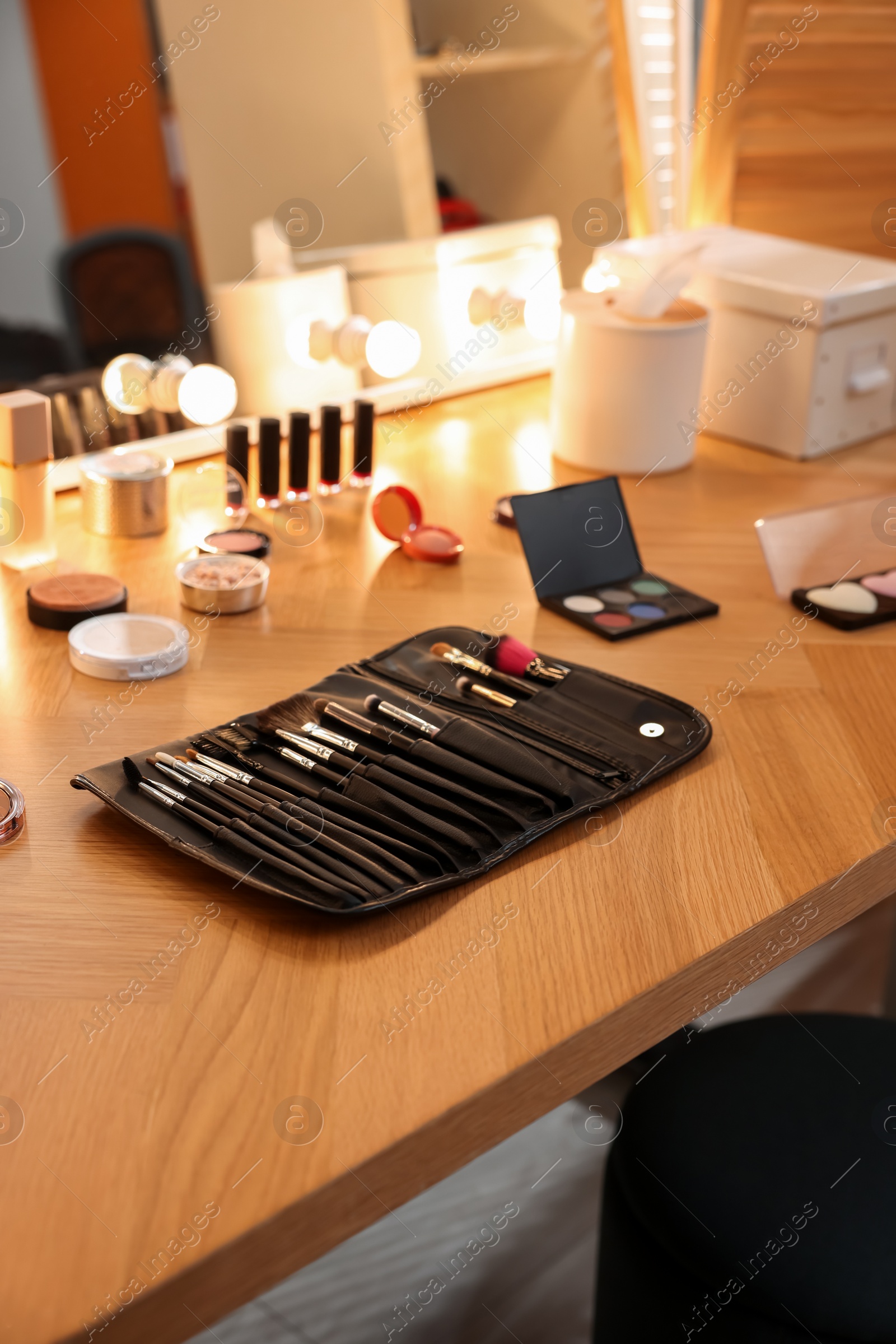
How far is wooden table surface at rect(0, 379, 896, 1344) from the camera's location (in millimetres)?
537

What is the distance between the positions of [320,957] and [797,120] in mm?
1687

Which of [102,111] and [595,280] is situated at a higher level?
[102,111]

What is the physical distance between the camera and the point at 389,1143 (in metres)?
0.57

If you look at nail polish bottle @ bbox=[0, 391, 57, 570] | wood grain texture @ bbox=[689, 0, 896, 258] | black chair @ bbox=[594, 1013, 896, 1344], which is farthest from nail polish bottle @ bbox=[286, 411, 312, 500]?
wood grain texture @ bbox=[689, 0, 896, 258]

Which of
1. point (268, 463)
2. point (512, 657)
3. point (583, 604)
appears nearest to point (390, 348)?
point (268, 463)

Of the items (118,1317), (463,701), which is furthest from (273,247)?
(118,1317)

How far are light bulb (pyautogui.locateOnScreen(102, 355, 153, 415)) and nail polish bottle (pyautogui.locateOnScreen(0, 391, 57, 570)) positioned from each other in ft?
0.67

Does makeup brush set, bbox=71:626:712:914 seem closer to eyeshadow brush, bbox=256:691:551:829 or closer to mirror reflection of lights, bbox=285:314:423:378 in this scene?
eyeshadow brush, bbox=256:691:551:829

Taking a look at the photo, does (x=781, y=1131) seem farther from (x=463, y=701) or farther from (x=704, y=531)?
(x=704, y=531)

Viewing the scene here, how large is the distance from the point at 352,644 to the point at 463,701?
0.50 ft

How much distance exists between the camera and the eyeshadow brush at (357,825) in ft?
2.46

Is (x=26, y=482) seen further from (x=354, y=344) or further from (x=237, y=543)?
(x=354, y=344)

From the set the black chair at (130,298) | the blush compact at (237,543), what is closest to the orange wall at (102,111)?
the black chair at (130,298)

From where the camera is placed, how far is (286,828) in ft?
2.52
